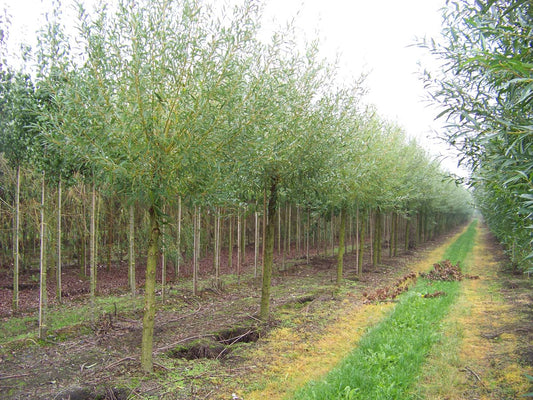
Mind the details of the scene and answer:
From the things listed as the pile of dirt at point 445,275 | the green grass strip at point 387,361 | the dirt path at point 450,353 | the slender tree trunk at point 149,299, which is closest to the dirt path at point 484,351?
the dirt path at point 450,353

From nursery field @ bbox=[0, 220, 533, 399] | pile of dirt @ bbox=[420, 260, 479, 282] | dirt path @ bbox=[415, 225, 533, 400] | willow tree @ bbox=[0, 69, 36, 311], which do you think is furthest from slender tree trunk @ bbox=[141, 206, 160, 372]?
pile of dirt @ bbox=[420, 260, 479, 282]

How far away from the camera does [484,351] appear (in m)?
7.25

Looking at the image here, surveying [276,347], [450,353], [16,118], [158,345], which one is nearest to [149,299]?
[158,345]

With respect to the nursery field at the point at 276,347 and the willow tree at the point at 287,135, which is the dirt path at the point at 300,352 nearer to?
the nursery field at the point at 276,347

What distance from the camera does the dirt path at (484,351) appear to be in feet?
18.2

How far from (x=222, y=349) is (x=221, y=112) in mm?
4417

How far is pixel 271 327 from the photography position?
8.64m

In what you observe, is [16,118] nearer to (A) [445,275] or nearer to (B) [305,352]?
(B) [305,352]

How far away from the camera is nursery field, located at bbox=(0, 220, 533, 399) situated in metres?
5.44

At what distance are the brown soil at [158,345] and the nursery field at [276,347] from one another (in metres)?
0.03

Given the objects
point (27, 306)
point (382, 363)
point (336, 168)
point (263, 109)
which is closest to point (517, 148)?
point (263, 109)

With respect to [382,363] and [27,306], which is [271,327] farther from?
[27,306]

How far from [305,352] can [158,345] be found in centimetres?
275

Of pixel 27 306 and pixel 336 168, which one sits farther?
pixel 27 306
